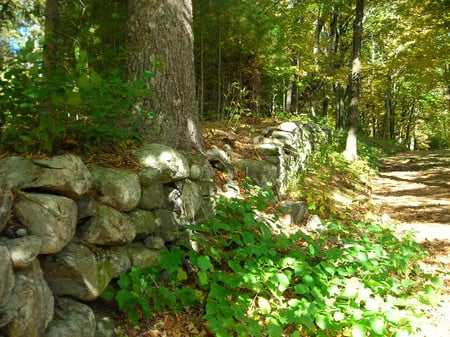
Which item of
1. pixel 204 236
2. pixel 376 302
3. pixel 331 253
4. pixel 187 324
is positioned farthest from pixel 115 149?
pixel 376 302

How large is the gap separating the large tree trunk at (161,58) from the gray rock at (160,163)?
0.64 m

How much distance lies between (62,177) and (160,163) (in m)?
1.13

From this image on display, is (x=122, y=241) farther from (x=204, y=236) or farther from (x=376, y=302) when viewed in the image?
(x=376, y=302)

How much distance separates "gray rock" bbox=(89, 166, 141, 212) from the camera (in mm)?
2921

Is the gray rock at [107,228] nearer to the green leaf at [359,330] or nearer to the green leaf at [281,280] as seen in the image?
the green leaf at [281,280]

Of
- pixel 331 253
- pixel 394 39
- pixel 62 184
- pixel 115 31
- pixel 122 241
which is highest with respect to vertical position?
pixel 394 39

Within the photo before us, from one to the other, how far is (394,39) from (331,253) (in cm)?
1960

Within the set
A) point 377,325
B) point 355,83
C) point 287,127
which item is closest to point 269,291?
point 377,325

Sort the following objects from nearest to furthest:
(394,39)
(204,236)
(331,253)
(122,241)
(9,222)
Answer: (9,222)
(122,241)
(331,253)
(204,236)
(394,39)

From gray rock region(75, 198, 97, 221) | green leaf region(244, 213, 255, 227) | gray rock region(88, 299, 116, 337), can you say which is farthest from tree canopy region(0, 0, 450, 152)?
green leaf region(244, 213, 255, 227)

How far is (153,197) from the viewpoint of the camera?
3.44m

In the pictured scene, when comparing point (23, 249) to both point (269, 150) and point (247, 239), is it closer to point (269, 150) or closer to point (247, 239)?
point (247, 239)

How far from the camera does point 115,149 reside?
3482 mm

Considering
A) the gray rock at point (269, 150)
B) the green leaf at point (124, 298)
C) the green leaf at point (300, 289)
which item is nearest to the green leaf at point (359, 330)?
the green leaf at point (300, 289)
